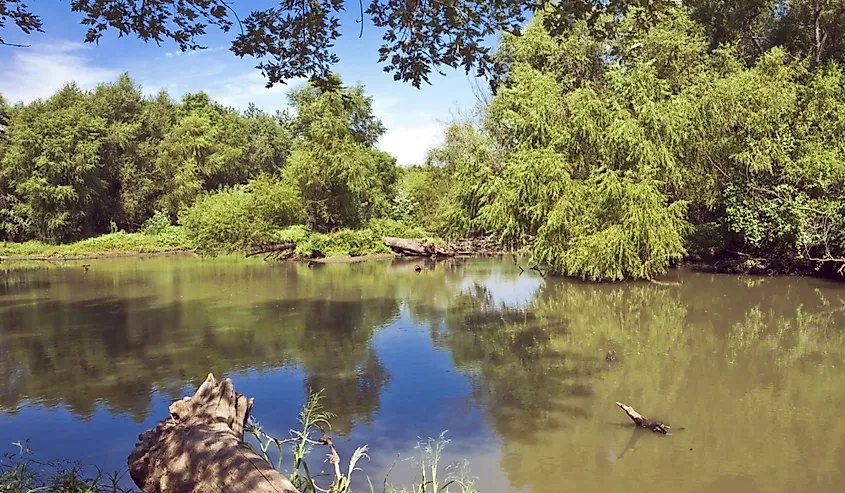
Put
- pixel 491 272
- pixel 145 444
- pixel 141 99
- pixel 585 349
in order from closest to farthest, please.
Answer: pixel 145 444, pixel 585 349, pixel 491 272, pixel 141 99

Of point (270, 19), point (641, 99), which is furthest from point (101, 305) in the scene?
point (641, 99)

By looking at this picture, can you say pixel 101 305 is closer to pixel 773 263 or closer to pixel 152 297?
pixel 152 297

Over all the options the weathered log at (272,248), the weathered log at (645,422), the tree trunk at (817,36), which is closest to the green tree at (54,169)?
the weathered log at (272,248)

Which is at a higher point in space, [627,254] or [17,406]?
[627,254]

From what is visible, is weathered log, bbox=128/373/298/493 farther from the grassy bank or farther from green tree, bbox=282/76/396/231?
green tree, bbox=282/76/396/231

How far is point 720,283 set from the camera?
1570 centimetres

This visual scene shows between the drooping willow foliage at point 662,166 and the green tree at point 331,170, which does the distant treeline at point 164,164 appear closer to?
the green tree at point 331,170

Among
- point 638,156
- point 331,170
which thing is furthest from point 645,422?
point 331,170

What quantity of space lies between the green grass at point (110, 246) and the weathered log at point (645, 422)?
26764 mm

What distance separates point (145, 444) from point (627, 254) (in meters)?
12.2

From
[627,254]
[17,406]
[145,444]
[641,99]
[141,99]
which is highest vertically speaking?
[141,99]

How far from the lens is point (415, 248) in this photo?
78.6ft

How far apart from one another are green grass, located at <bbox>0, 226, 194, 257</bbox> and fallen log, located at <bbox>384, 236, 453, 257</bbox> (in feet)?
35.8

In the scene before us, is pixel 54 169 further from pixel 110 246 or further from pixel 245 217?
pixel 245 217
